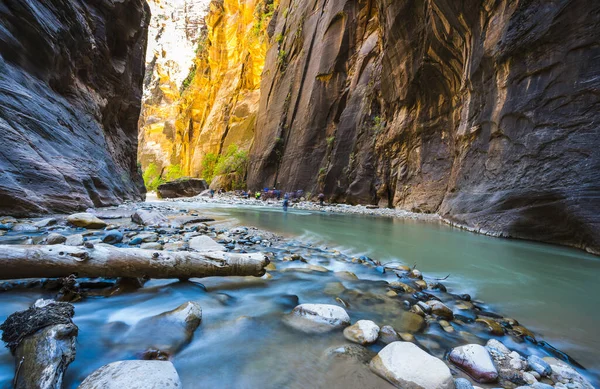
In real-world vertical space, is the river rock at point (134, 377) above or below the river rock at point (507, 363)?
above

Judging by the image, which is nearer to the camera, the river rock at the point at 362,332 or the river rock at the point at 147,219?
the river rock at the point at 362,332

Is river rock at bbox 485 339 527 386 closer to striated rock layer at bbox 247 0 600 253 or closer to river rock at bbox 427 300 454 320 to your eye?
river rock at bbox 427 300 454 320

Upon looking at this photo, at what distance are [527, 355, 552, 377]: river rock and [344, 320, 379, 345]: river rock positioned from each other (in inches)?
31.1

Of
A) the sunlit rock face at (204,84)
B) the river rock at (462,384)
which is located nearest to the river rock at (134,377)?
the river rock at (462,384)

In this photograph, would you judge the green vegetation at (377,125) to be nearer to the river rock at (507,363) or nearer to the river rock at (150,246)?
the river rock at (150,246)

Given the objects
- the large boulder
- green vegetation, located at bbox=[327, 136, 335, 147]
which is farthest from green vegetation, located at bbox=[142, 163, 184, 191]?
green vegetation, located at bbox=[327, 136, 335, 147]

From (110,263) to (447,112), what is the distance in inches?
474

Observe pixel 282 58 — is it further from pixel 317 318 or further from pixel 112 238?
pixel 317 318

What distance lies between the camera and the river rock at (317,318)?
168 cm

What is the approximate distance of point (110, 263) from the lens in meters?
1.90

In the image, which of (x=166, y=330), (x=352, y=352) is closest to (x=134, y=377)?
(x=166, y=330)

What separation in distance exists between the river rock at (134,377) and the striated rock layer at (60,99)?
5.15 m

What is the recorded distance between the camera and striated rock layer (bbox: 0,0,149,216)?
4859 mm

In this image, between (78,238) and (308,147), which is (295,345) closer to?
(78,238)
